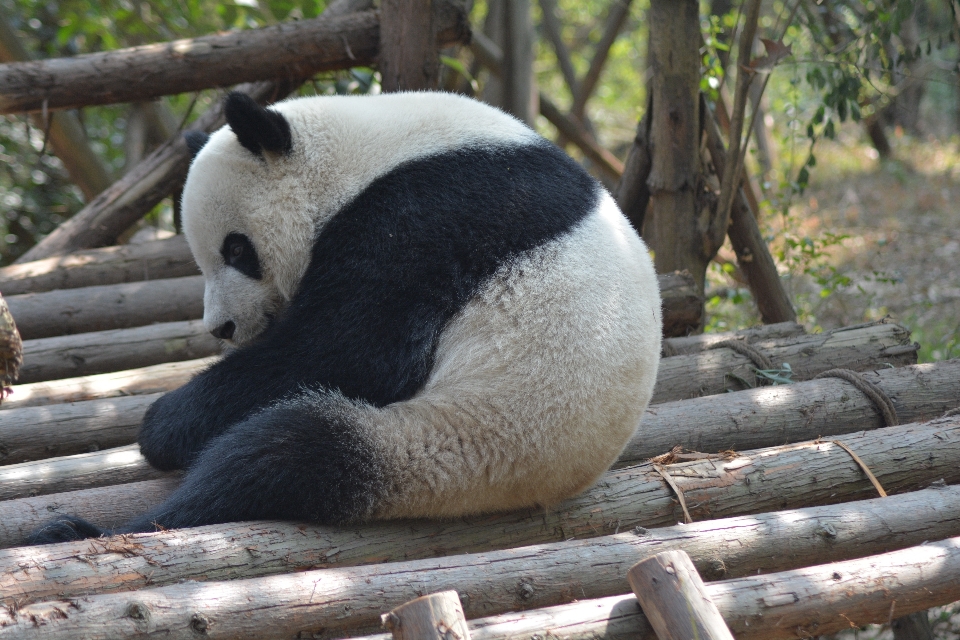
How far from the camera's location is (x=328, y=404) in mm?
2605

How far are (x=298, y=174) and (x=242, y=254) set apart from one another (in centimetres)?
39

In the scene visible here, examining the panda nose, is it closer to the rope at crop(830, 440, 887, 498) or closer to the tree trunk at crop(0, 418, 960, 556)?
the tree trunk at crop(0, 418, 960, 556)

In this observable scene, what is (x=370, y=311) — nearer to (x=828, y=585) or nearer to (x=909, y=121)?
(x=828, y=585)

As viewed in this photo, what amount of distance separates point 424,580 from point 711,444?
1.58 meters

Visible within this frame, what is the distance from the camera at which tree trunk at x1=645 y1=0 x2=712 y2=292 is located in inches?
180

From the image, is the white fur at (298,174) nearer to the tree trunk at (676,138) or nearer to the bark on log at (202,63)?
the tree trunk at (676,138)

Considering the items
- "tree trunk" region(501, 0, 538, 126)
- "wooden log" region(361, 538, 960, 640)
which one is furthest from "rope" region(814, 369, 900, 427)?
"tree trunk" region(501, 0, 538, 126)

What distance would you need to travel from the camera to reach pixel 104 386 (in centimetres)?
390

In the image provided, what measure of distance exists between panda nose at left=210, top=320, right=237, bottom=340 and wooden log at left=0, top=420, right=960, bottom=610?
62cm

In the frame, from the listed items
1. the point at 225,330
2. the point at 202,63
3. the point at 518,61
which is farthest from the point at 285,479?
the point at 518,61

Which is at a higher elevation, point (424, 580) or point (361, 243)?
point (361, 243)

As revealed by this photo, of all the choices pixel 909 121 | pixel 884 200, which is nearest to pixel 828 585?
pixel 884 200

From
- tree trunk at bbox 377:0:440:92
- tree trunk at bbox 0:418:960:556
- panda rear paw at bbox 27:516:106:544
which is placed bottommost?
panda rear paw at bbox 27:516:106:544

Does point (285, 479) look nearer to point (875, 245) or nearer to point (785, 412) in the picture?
point (785, 412)
